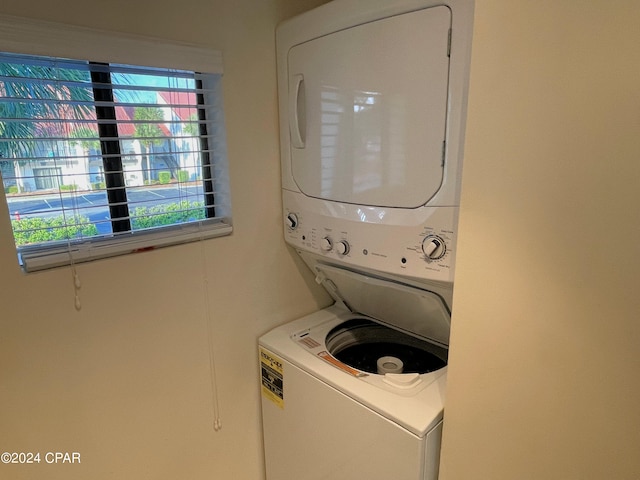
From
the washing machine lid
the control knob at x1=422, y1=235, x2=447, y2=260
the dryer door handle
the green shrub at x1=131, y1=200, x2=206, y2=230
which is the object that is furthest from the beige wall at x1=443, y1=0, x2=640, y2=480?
the green shrub at x1=131, y1=200, x2=206, y2=230

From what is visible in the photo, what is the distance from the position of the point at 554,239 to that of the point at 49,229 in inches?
49.4

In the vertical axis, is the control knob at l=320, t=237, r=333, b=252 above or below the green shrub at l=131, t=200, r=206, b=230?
below

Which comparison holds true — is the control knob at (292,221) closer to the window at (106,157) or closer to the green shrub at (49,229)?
the window at (106,157)

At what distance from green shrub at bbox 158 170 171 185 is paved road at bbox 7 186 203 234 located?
2 centimetres

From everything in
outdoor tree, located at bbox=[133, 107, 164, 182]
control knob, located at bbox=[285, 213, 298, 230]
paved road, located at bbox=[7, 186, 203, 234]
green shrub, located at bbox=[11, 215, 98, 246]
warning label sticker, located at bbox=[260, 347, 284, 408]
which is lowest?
warning label sticker, located at bbox=[260, 347, 284, 408]

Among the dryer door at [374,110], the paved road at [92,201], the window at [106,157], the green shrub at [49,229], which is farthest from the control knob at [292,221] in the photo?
the green shrub at [49,229]

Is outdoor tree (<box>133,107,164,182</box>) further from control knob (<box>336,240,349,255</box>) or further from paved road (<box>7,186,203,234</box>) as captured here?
control knob (<box>336,240,349,255</box>)

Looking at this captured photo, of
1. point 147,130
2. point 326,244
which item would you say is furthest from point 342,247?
point 147,130

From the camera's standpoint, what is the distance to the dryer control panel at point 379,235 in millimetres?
1084

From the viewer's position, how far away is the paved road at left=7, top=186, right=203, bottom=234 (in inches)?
42.4

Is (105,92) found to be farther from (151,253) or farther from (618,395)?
(618,395)

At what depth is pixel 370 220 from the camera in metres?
1.23

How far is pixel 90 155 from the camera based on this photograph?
1161mm

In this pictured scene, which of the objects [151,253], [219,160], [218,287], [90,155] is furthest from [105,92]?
[218,287]
